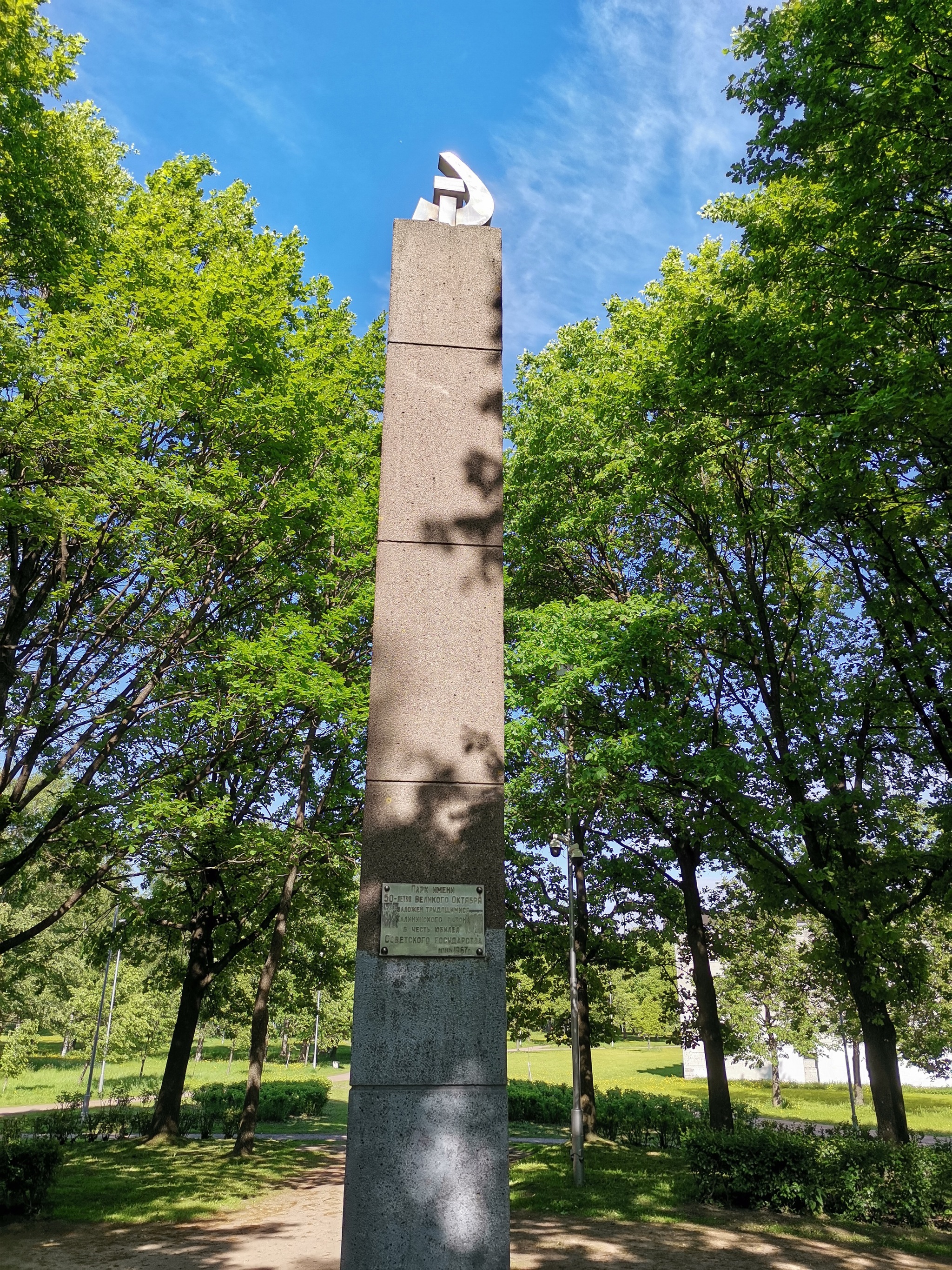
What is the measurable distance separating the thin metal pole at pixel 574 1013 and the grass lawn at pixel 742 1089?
1729cm

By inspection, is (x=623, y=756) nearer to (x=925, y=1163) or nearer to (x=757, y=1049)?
(x=925, y=1163)

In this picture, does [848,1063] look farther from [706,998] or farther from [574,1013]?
[574,1013]

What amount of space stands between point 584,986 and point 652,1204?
761cm

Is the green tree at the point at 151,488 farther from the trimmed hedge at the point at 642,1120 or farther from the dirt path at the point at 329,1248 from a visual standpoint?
the trimmed hedge at the point at 642,1120

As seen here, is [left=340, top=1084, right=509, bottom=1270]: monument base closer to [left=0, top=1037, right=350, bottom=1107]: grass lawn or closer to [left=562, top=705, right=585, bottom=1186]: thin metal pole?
[left=562, top=705, right=585, bottom=1186]: thin metal pole

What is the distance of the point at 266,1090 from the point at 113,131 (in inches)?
1228

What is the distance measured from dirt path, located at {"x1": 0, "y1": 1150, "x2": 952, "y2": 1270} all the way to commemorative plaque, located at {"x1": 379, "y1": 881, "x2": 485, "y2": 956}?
274 inches

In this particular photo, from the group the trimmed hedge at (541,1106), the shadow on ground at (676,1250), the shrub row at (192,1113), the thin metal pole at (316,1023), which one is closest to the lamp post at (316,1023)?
the thin metal pole at (316,1023)

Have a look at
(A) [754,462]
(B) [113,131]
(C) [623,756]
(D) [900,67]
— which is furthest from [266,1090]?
(D) [900,67]

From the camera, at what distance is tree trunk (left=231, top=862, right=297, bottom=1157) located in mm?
17875

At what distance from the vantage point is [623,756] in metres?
15.4

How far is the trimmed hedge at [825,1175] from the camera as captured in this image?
12477 millimetres

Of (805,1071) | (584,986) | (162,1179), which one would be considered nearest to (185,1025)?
(162,1179)

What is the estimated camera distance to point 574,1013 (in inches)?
622
